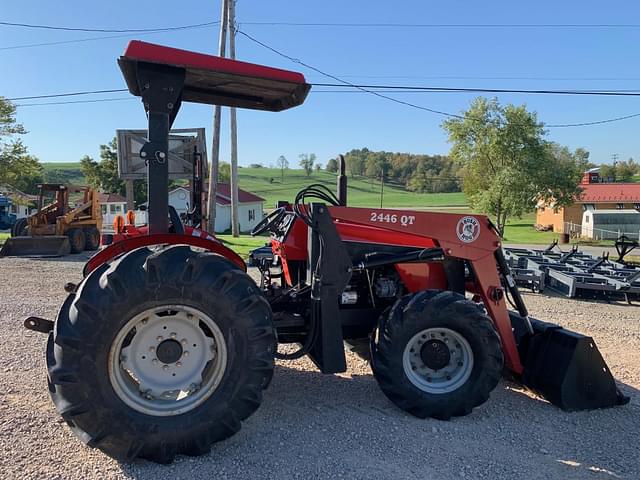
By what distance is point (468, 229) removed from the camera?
4.20 meters

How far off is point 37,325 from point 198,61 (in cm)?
210

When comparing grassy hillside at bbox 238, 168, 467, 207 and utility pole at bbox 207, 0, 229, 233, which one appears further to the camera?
grassy hillside at bbox 238, 168, 467, 207

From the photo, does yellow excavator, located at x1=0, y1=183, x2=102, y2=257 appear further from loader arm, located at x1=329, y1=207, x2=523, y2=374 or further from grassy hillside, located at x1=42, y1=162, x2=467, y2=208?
grassy hillside, located at x1=42, y1=162, x2=467, y2=208

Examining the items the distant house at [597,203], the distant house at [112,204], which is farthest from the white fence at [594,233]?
the distant house at [112,204]

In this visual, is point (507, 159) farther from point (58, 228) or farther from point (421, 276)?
point (421, 276)

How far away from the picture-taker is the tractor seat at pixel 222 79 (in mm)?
3107

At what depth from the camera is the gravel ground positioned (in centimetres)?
299

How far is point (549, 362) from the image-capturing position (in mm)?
4043

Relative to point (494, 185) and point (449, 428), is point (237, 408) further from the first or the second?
point (494, 185)

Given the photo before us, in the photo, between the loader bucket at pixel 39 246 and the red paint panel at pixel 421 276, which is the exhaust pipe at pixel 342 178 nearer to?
the red paint panel at pixel 421 276

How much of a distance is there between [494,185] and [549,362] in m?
23.8

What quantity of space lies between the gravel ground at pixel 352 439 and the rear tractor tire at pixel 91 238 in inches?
525

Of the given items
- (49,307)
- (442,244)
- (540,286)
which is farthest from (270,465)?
(540,286)

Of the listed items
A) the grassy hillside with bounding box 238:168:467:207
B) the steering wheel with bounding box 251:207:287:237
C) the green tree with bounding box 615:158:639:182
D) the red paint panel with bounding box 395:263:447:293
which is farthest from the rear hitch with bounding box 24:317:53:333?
the green tree with bounding box 615:158:639:182
